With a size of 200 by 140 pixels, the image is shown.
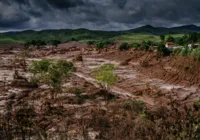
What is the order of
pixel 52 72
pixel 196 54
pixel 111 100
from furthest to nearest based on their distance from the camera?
pixel 196 54 → pixel 52 72 → pixel 111 100

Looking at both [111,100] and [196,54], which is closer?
[111,100]

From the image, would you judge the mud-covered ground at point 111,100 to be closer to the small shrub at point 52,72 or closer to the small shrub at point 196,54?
the small shrub at point 196,54

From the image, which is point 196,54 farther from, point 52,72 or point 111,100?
point 52,72

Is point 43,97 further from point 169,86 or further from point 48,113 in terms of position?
point 169,86

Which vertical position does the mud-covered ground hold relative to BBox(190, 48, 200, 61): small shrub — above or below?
below

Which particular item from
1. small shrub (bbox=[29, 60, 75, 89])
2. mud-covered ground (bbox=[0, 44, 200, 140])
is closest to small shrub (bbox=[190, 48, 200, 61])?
mud-covered ground (bbox=[0, 44, 200, 140])

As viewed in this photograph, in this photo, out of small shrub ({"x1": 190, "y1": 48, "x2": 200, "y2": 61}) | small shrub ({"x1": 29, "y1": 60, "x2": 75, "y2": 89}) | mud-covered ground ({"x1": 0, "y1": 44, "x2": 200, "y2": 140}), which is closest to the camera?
mud-covered ground ({"x1": 0, "y1": 44, "x2": 200, "y2": 140})

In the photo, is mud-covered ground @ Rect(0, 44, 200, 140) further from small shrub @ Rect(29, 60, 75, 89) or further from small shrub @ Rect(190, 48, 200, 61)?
small shrub @ Rect(29, 60, 75, 89)

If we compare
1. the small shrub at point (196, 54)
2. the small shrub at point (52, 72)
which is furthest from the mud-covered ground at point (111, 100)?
the small shrub at point (52, 72)

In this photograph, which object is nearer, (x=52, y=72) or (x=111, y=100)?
(x=111, y=100)

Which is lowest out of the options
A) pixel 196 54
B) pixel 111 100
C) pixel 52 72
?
pixel 111 100

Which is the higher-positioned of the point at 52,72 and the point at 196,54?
the point at 196,54

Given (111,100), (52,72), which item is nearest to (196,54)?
(111,100)

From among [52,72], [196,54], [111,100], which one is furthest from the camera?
[196,54]
